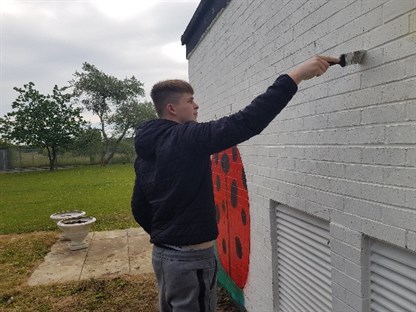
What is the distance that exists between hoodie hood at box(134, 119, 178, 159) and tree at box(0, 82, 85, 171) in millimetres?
32456

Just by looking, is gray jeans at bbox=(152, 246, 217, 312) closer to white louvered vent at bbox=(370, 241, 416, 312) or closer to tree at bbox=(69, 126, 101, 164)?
white louvered vent at bbox=(370, 241, 416, 312)

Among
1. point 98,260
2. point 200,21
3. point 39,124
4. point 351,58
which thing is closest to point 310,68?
point 351,58

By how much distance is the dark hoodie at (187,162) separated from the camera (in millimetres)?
1959

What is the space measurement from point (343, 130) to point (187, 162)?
89cm

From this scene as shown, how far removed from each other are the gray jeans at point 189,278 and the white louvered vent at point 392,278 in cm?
92

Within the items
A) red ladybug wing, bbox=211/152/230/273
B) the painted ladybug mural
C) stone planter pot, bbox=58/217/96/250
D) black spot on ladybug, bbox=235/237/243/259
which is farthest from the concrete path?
black spot on ladybug, bbox=235/237/243/259

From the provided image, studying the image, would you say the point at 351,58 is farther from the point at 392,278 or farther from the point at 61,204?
the point at 61,204

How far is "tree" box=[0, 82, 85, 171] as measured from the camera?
105 feet

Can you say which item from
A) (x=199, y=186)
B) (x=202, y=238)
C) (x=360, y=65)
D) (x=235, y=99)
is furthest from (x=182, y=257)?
(x=235, y=99)

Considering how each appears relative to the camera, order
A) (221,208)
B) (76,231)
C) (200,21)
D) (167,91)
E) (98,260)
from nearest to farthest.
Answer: (167,91) < (221,208) < (200,21) < (98,260) < (76,231)

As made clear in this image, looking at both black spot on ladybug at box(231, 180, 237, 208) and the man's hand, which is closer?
the man's hand

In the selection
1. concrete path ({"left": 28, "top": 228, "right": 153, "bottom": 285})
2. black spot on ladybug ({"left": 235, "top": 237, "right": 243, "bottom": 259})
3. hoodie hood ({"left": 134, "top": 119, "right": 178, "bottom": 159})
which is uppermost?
hoodie hood ({"left": 134, "top": 119, "right": 178, "bottom": 159})

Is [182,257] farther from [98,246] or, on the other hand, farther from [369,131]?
[98,246]

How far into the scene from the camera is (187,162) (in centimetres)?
217
